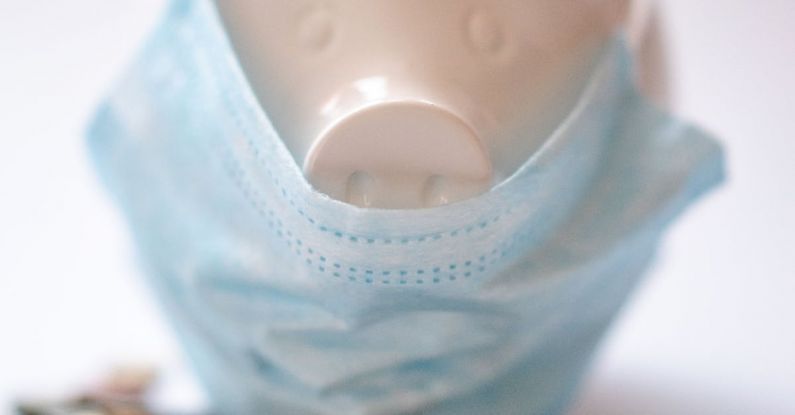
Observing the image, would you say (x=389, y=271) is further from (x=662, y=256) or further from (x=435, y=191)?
(x=662, y=256)

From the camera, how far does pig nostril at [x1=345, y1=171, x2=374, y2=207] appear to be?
0.46 m

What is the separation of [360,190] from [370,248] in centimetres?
3

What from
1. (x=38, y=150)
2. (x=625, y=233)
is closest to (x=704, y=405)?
(x=625, y=233)

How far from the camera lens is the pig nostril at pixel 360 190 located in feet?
1.50

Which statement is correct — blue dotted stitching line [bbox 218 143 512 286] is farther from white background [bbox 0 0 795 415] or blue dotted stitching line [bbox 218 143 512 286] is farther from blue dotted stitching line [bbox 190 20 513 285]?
white background [bbox 0 0 795 415]

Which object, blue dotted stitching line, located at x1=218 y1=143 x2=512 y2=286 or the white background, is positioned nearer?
blue dotted stitching line, located at x1=218 y1=143 x2=512 y2=286

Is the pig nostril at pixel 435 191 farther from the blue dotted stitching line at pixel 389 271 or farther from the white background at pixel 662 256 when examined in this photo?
the white background at pixel 662 256

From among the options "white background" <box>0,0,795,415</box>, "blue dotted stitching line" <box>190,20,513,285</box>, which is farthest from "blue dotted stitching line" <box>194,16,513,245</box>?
"white background" <box>0,0,795,415</box>

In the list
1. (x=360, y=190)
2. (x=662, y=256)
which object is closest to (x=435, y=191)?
(x=360, y=190)

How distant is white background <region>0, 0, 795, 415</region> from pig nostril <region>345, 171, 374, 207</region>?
231 millimetres

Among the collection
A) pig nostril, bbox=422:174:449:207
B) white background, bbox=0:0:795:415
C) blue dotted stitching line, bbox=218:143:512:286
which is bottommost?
blue dotted stitching line, bbox=218:143:512:286

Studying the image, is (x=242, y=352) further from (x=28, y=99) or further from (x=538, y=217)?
(x=28, y=99)

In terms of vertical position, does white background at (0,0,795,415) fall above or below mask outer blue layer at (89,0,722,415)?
above

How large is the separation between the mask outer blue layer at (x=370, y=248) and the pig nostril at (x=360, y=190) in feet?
0.06
